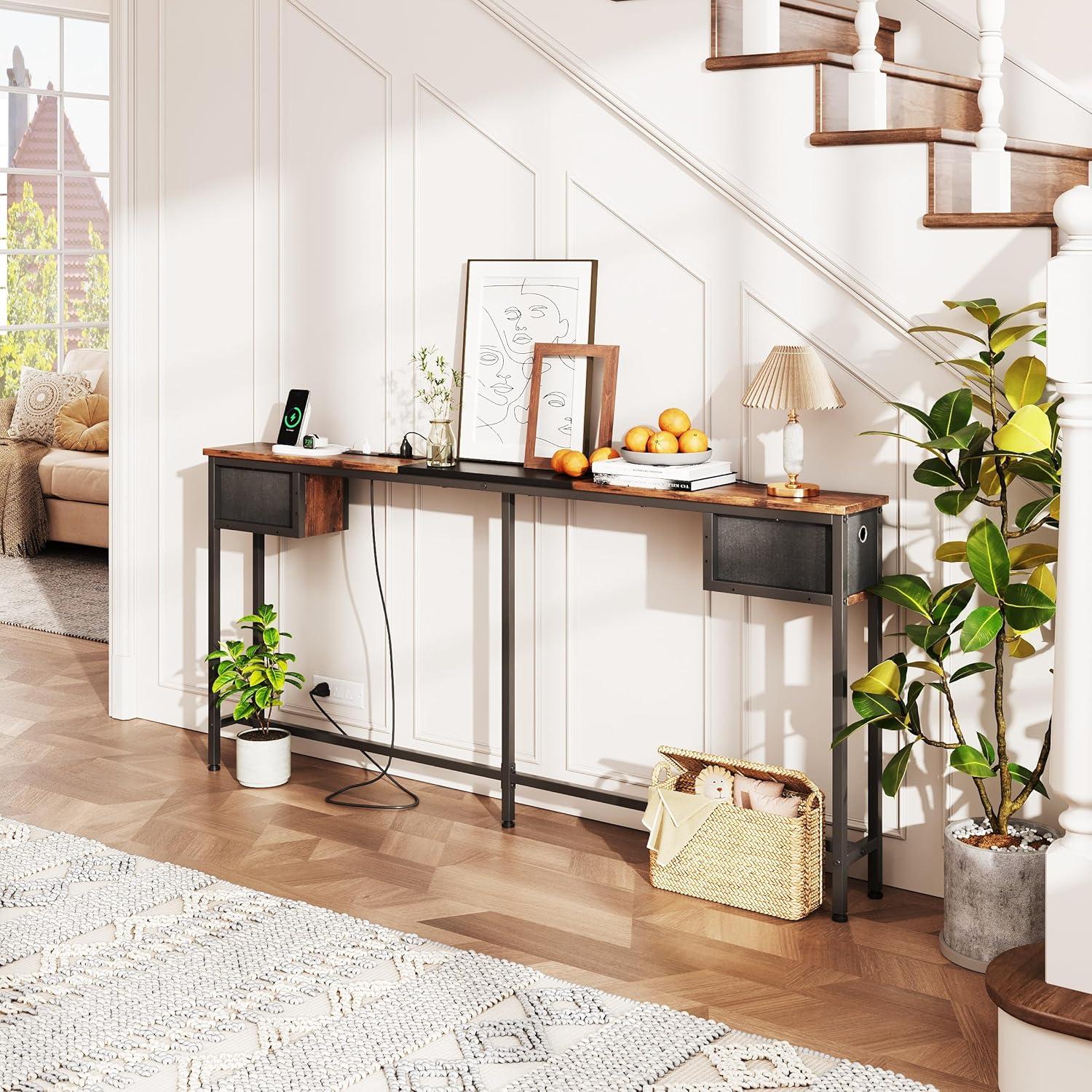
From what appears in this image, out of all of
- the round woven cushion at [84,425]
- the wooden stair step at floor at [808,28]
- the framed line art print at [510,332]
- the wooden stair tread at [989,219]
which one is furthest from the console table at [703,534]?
the round woven cushion at [84,425]

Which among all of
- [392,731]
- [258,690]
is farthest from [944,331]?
[258,690]

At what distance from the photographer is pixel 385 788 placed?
13.6 feet

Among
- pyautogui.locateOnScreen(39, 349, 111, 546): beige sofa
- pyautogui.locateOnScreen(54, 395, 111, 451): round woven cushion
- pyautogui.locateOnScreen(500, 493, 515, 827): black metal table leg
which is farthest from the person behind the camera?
pyautogui.locateOnScreen(54, 395, 111, 451): round woven cushion

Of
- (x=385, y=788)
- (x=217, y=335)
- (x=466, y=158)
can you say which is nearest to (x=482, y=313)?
(x=466, y=158)

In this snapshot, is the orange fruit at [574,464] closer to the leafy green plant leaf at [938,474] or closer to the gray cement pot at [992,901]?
the leafy green plant leaf at [938,474]

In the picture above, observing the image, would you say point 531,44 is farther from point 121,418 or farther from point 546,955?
point 546,955

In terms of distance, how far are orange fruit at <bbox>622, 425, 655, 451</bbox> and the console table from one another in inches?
5.1

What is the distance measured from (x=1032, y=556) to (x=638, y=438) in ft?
3.24

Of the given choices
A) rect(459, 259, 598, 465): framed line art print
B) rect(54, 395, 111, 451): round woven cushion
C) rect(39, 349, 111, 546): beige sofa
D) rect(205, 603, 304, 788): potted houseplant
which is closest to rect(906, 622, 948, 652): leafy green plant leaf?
rect(459, 259, 598, 465): framed line art print

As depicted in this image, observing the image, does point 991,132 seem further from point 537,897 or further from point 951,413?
point 537,897

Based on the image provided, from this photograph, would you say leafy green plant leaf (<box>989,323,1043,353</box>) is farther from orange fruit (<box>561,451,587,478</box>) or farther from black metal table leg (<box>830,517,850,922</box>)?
orange fruit (<box>561,451,587,478</box>)

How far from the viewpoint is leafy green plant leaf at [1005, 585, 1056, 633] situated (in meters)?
2.80

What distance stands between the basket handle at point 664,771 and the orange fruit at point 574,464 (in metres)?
0.77

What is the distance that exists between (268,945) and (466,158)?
2203mm
